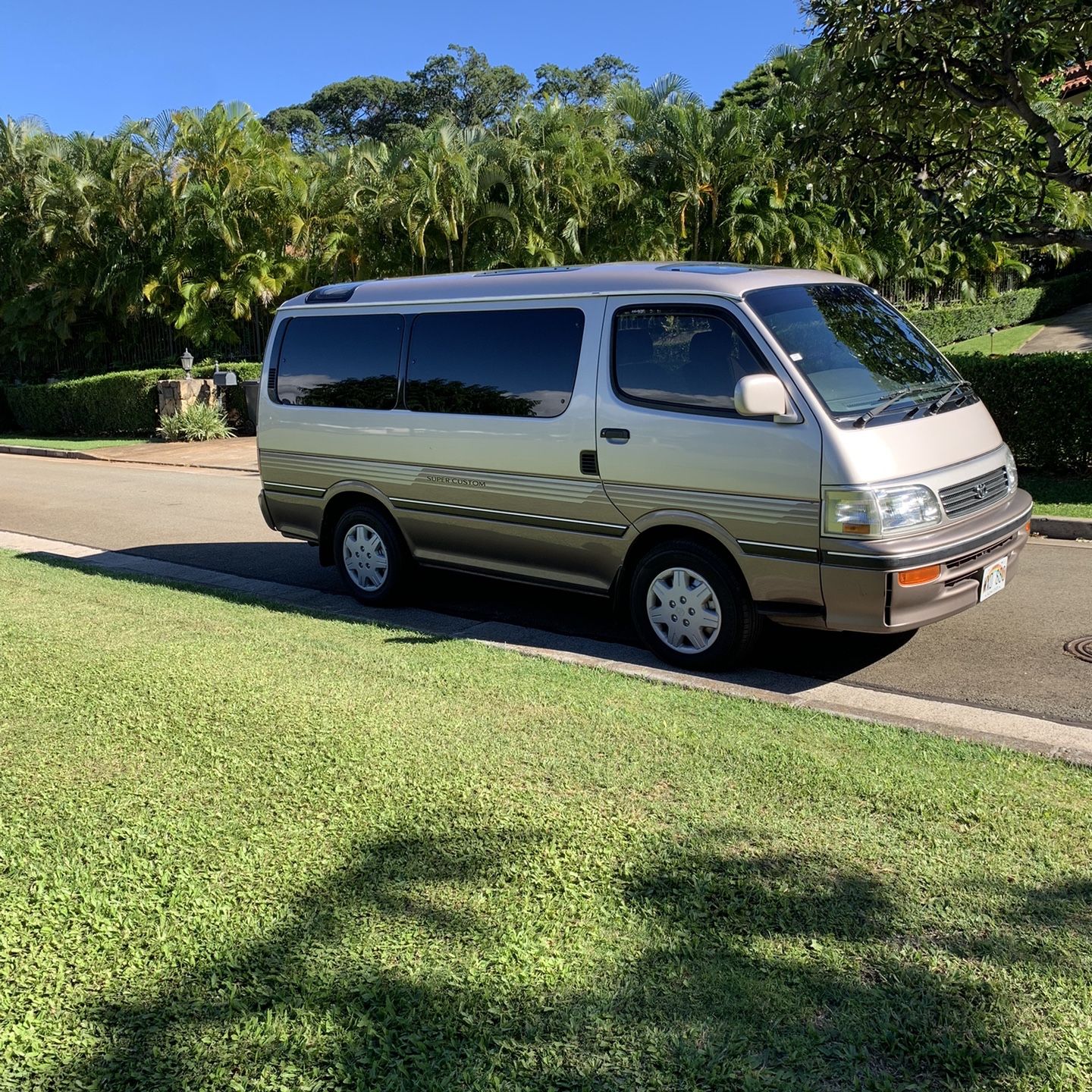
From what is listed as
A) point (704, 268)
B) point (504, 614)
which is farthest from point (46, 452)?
point (704, 268)

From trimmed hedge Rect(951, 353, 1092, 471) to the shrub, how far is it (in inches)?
653

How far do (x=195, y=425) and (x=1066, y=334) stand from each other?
78.1 feet

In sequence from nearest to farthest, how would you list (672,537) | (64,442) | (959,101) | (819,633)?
(672,537) < (819,633) < (959,101) < (64,442)

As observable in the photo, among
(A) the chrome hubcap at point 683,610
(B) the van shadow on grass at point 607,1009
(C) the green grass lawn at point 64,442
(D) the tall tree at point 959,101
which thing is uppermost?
(D) the tall tree at point 959,101

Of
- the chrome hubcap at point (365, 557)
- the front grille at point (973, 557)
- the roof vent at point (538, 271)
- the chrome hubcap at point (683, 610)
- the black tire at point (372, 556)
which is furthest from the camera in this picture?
the chrome hubcap at point (365, 557)

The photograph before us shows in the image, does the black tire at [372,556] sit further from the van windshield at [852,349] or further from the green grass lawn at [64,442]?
the green grass lawn at [64,442]

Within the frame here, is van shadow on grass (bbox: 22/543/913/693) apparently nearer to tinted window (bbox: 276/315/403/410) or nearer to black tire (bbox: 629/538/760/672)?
black tire (bbox: 629/538/760/672)

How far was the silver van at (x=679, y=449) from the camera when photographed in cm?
574

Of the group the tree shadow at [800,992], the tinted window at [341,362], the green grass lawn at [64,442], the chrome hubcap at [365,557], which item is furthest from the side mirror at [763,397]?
the green grass lawn at [64,442]

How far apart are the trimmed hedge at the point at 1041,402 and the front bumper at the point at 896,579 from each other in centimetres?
625

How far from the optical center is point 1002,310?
1352 inches

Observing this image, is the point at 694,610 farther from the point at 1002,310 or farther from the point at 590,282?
the point at 1002,310

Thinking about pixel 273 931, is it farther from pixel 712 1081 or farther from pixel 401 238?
pixel 401 238

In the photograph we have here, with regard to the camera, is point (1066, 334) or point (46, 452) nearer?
point (46, 452)
